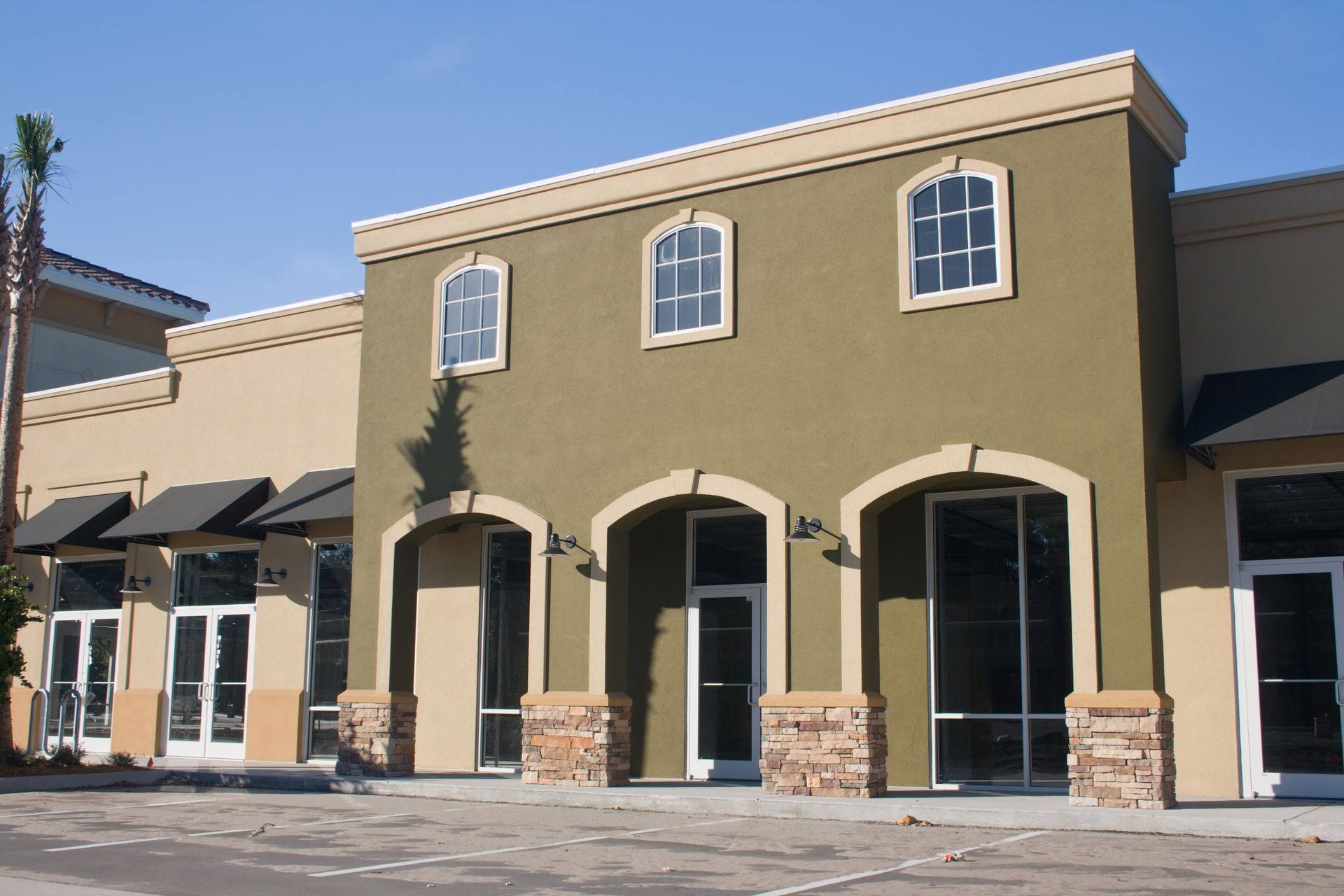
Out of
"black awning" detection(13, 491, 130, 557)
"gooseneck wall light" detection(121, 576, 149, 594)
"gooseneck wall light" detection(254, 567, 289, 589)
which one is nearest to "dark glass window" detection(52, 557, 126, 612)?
"black awning" detection(13, 491, 130, 557)

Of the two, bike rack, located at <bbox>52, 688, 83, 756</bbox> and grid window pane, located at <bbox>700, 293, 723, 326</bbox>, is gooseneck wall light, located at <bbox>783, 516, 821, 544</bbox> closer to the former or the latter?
grid window pane, located at <bbox>700, 293, 723, 326</bbox>

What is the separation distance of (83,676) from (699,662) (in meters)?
12.3

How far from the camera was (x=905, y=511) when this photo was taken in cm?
1614

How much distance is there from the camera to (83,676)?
918 inches

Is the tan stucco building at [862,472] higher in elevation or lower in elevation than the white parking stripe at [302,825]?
higher

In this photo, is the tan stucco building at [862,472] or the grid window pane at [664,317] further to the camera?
the grid window pane at [664,317]

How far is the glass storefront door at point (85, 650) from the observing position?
74.9 feet

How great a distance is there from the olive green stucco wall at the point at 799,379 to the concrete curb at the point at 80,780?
298cm

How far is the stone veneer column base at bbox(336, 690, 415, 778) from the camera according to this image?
1727cm

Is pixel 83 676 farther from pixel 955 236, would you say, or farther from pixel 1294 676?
pixel 1294 676

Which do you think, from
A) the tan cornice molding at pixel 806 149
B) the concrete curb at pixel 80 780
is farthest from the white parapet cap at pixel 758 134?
the concrete curb at pixel 80 780

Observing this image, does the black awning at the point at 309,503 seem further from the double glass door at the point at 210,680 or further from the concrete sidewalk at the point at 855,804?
the concrete sidewalk at the point at 855,804

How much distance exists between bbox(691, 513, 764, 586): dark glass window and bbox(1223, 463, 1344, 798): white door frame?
5597 millimetres

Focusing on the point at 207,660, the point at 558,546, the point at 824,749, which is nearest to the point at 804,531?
the point at 824,749
